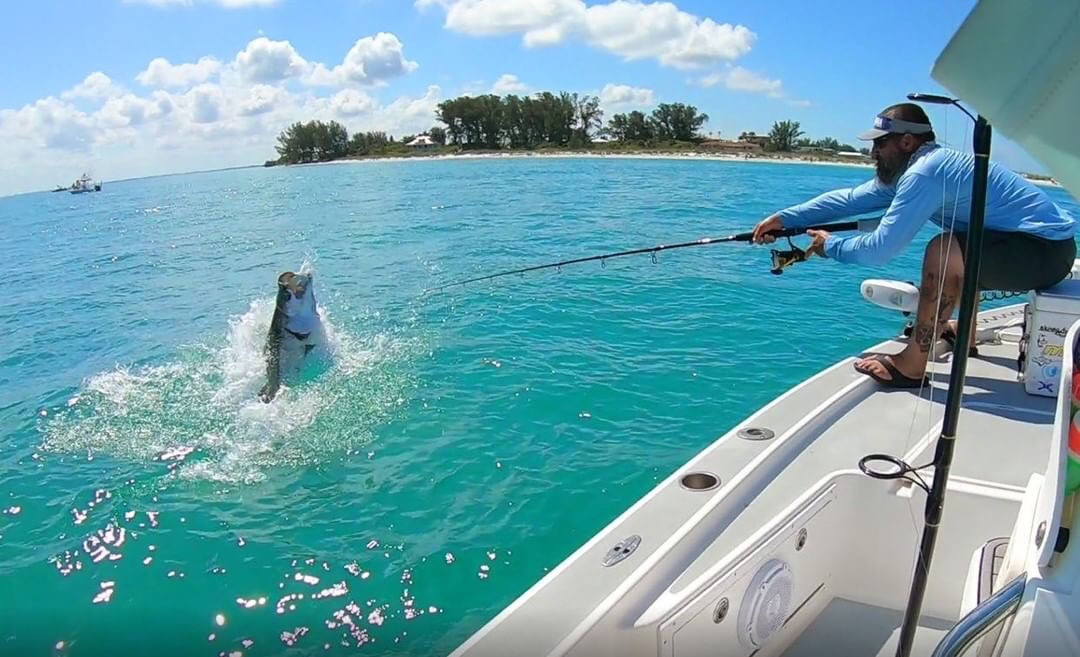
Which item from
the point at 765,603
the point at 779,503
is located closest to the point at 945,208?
the point at 779,503

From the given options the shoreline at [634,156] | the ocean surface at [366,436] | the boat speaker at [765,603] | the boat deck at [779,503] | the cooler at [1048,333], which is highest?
the shoreline at [634,156]

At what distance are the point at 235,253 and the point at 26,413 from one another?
13.1 m

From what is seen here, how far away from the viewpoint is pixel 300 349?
7.29m

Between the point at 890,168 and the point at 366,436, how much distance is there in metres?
4.46

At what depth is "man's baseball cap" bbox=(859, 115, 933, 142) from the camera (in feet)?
13.3

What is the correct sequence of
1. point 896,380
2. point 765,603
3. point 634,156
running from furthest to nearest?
point 634,156, point 896,380, point 765,603

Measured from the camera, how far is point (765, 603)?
255 centimetres

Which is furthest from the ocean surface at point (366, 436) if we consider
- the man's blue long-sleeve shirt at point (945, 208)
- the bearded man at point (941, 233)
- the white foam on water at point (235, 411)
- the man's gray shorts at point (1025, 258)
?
the man's gray shorts at point (1025, 258)

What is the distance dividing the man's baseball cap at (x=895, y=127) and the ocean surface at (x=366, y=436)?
8.87 feet

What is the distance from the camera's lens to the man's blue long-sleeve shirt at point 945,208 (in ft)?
12.5

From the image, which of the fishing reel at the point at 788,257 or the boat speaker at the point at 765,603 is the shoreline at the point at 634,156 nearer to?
the fishing reel at the point at 788,257

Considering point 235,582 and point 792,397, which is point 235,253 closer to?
point 235,582

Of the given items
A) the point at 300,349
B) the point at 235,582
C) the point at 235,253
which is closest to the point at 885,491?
the point at 235,582

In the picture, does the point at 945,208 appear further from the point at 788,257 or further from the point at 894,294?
the point at 788,257
